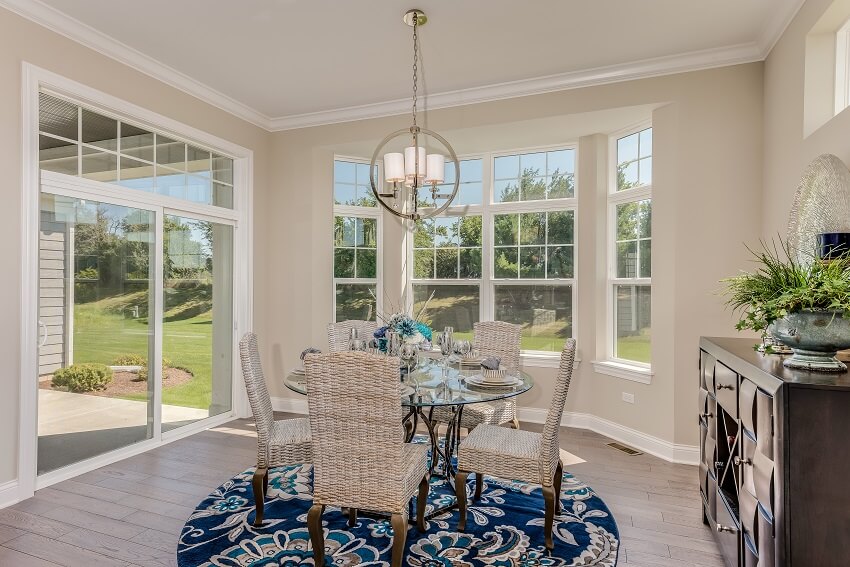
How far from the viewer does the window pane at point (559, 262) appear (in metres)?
4.79

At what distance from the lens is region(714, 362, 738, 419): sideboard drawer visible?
7.00ft

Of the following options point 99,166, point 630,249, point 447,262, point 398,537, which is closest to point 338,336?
point 447,262

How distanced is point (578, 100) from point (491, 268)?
178 centimetres

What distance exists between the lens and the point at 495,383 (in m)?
2.71

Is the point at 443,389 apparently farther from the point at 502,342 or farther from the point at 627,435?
the point at 627,435

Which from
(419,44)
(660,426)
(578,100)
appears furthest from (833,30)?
(660,426)

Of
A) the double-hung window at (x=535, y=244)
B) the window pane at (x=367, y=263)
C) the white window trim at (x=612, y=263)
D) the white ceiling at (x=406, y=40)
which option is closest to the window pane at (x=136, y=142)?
the white ceiling at (x=406, y=40)

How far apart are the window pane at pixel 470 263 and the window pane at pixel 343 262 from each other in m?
1.17

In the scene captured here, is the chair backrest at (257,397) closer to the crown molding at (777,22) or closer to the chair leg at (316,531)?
the chair leg at (316,531)

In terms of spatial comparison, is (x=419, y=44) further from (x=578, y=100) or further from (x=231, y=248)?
(x=231, y=248)

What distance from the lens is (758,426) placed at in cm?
182

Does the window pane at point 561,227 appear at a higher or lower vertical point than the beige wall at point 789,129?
lower

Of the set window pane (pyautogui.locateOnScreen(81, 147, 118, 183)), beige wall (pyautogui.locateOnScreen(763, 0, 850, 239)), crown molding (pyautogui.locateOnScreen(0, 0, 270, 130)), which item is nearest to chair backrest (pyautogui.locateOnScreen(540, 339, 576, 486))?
beige wall (pyautogui.locateOnScreen(763, 0, 850, 239))

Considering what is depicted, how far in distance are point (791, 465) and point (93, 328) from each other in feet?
13.7
